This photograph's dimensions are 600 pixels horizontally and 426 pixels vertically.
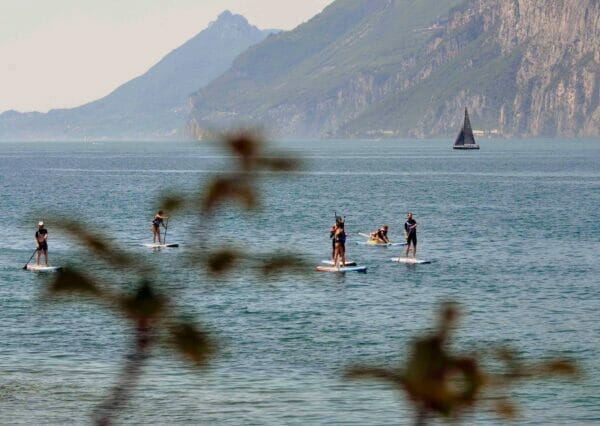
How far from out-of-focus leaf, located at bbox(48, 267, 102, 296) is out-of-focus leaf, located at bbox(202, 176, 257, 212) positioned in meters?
0.53

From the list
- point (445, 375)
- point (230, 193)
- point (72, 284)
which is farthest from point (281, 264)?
point (445, 375)

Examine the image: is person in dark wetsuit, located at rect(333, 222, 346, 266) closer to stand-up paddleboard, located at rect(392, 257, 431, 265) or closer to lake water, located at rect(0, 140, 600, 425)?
lake water, located at rect(0, 140, 600, 425)

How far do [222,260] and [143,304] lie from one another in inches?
16.5

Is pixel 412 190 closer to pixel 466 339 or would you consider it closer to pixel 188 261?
pixel 466 339

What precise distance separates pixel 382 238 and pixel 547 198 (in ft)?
211

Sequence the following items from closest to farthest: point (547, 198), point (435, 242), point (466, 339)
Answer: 1. point (466, 339)
2. point (435, 242)
3. point (547, 198)

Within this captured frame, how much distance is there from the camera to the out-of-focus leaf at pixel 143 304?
5.31 m

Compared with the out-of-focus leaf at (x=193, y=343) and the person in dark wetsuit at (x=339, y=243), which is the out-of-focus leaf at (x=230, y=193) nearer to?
the out-of-focus leaf at (x=193, y=343)

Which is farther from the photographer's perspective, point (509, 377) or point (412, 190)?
point (412, 190)

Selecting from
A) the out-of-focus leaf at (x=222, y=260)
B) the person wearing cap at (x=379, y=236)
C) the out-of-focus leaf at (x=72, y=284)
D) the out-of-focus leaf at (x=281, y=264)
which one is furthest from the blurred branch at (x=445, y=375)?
the person wearing cap at (x=379, y=236)

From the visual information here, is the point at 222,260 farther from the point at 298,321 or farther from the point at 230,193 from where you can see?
the point at 298,321

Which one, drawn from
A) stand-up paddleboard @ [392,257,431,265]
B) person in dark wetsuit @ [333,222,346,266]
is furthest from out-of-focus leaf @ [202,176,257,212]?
stand-up paddleboard @ [392,257,431,265]

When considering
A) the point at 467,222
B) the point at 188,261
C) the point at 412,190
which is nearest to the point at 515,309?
the point at 188,261

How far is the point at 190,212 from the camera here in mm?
5672
